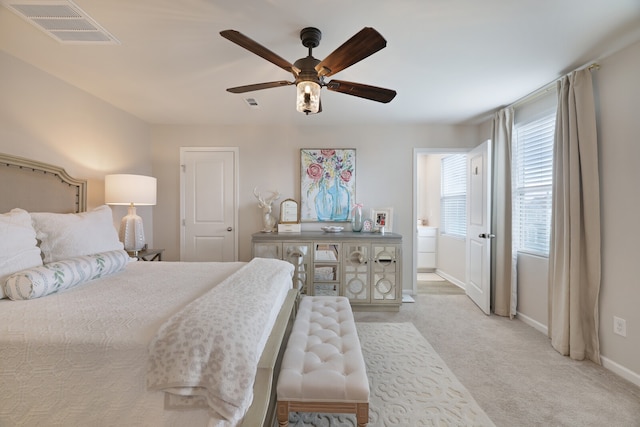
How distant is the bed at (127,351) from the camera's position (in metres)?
0.93

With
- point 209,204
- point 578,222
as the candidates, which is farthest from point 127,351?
point 578,222

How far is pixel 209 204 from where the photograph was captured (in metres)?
3.72

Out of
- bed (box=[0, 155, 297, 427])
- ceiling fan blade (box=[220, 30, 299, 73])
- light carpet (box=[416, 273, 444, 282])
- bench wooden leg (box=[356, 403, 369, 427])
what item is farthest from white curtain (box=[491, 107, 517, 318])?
bed (box=[0, 155, 297, 427])

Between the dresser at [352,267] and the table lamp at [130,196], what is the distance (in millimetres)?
1223

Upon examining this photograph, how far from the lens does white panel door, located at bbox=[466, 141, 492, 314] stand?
307cm

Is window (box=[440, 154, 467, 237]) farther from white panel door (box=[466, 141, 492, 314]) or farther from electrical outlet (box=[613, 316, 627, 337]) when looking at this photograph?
electrical outlet (box=[613, 316, 627, 337])

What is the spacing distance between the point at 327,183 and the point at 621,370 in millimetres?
3195

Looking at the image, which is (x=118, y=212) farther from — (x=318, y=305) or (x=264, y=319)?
(x=264, y=319)

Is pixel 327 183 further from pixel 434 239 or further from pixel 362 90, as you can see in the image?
pixel 434 239

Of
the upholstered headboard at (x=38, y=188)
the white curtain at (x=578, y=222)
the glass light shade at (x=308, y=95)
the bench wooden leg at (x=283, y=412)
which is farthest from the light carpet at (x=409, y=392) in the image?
the upholstered headboard at (x=38, y=188)

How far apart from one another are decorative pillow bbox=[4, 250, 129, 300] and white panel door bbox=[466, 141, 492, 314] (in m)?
3.69

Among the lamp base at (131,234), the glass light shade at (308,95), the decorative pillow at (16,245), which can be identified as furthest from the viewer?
the lamp base at (131,234)

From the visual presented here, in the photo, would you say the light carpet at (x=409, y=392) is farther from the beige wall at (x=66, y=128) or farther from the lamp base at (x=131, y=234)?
the beige wall at (x=66, y=128)

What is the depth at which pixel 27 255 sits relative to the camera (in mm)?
1525
